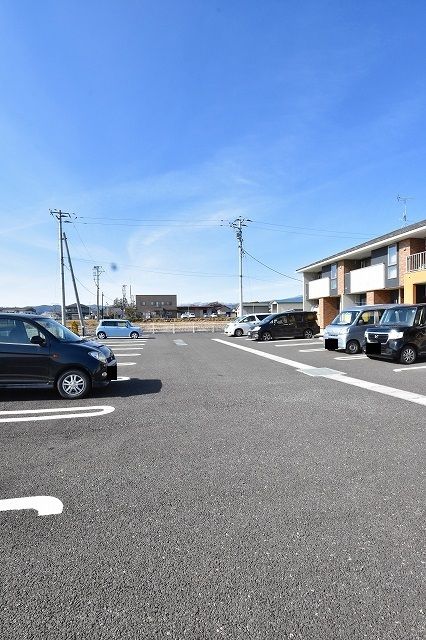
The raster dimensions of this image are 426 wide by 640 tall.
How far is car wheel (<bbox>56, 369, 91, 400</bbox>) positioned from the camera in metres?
6.45

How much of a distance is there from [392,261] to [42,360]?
2196cm

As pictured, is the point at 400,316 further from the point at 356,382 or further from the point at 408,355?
the point at 356,382

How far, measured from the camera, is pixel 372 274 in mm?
24172

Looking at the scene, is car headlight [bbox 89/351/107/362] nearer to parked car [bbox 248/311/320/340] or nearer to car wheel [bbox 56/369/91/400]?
car wheel [bbox 56/369/91/400]

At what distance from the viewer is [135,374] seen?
30.5 feet

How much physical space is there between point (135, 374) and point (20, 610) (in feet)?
24.6

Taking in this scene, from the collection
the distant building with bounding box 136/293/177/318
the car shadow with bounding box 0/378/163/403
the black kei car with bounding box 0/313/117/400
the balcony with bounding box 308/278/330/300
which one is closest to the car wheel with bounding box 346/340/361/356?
the car shadow with bounding box 0/378/163/403

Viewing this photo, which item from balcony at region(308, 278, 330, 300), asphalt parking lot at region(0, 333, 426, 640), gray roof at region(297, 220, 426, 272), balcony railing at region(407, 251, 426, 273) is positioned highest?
gray roof at region(297, 220, 426, 272)

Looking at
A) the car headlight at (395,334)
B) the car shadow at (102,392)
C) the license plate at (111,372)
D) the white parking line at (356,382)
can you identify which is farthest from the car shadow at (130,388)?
the car headlight at (395,334)

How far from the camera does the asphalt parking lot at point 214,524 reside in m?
1.84

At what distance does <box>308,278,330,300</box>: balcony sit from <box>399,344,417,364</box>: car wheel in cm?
1934

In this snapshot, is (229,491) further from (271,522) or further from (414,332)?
(414,332)

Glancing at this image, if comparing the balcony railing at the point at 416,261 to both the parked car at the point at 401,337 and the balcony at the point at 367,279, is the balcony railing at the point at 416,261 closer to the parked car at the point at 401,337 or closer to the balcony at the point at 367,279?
the balcony at the point at 367,279

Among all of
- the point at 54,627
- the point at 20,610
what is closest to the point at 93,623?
the point at 54,627
